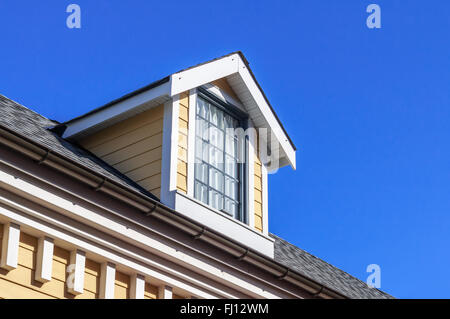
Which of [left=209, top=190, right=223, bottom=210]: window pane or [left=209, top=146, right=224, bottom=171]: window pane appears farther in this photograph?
[left=209, top=146, right=224, bottom=171]: window pane

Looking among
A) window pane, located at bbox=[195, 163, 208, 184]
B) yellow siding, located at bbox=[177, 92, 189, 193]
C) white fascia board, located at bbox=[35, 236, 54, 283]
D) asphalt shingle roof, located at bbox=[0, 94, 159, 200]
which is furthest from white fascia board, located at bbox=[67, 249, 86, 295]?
window pane, located at bbox=[195, 163, 208, 184]

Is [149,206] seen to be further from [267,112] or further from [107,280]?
[267,112]

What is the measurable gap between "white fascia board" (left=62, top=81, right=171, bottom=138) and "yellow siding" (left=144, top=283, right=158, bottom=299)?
8.49ft

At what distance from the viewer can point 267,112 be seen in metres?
12.3

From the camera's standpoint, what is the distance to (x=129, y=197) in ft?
30.6

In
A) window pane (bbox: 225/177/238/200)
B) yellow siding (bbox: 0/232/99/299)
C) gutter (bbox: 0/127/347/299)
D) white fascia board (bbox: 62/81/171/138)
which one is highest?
white fascia board (bbox: 62/81/171/138)

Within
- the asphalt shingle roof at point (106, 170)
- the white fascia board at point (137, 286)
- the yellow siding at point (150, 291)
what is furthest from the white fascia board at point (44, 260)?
the yellow siding at point (150, 291)

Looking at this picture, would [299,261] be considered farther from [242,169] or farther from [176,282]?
[176,282]

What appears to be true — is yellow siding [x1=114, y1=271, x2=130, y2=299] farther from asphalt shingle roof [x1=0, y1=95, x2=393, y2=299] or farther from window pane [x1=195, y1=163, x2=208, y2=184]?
window pane [x1=195, y1=163, x2=208, y2=184]

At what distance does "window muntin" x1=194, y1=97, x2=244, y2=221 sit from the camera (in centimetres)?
1109

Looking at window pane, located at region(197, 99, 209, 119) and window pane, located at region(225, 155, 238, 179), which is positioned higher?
window pane, located at region(197, 99, 209, 119)

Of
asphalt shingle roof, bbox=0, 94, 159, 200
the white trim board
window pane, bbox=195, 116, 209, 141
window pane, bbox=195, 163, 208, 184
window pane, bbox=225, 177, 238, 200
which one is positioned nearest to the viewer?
the white trim board
